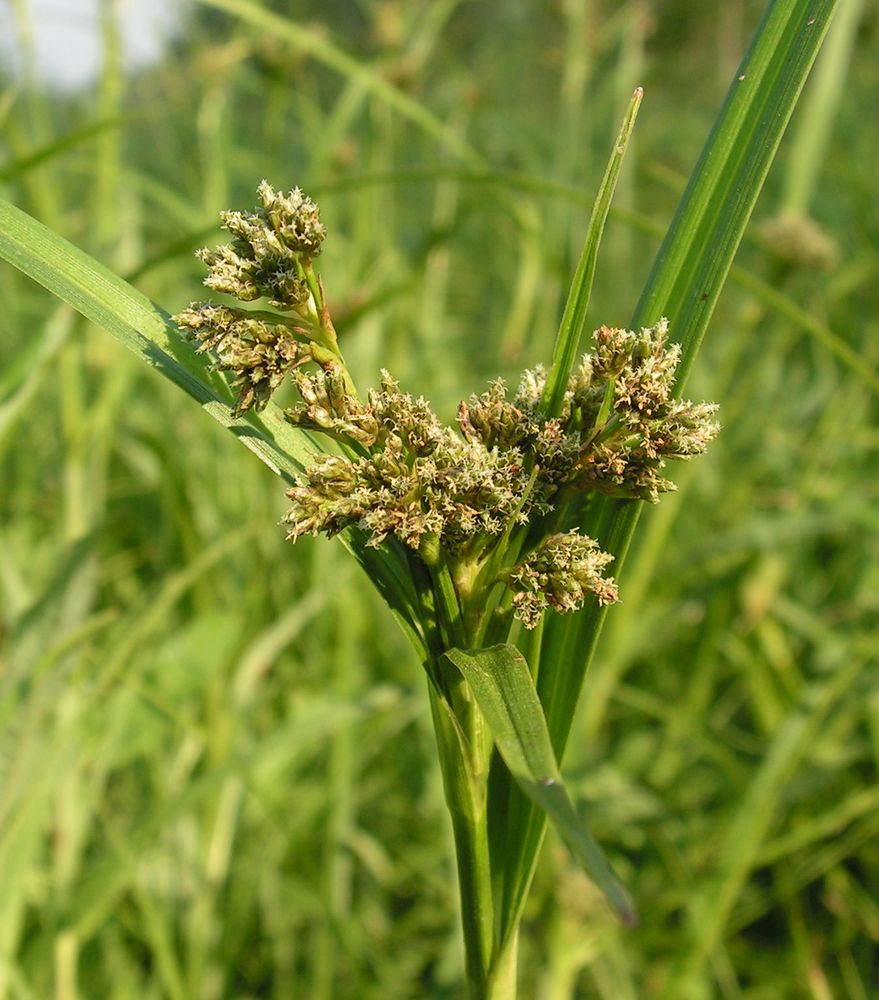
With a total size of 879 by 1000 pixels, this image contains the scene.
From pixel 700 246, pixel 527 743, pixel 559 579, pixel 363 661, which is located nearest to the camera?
pixel 527 743

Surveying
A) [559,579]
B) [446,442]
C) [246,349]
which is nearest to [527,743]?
[559,579]

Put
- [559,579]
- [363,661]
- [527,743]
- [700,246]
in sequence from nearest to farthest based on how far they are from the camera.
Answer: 1. [527,743]
2. [559,579]
3. [700,246]
4. [363,661]

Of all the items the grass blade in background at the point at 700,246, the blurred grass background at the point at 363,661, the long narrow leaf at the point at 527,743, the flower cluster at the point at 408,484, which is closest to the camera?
the long narrow leaf at the point at 527,743

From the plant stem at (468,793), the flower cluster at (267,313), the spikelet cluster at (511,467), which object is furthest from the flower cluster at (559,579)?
the flower cluster at (267,313)

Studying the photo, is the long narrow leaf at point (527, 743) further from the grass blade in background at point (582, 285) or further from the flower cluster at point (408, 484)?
the grass blade in background at point (582, 285)

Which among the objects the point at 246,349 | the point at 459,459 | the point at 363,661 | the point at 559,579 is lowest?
the point at 559,579

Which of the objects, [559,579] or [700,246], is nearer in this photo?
[559,579]

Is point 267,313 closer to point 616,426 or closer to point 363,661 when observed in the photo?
point 616,426

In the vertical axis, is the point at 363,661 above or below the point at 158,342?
above
